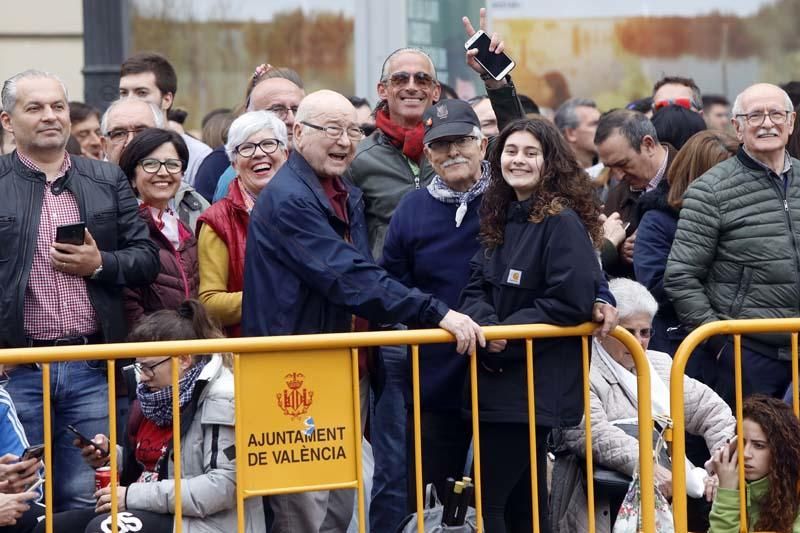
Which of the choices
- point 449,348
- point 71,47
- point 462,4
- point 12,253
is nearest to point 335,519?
point 449,348

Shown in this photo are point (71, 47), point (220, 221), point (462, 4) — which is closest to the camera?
point (220, 221)

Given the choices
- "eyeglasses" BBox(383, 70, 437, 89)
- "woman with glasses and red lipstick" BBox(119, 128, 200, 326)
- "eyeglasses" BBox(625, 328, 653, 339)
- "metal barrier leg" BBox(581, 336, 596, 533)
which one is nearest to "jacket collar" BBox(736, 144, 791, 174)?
"eyeglasses" BBox(625, 328, 653, 339)

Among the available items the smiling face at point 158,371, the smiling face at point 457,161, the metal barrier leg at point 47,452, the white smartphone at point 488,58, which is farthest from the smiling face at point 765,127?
the metal barrier leg at point 47,452

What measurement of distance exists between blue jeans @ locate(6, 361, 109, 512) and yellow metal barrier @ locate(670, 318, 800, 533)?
7.23 feet

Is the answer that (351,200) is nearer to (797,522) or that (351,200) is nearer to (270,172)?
(270,172)

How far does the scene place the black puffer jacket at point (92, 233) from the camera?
18.4 feet

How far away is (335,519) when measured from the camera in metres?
5.65

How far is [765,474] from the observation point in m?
5.52

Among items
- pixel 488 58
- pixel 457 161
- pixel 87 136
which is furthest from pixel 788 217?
pixel 87 136

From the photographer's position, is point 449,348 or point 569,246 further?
point 449,348

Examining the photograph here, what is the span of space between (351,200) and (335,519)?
4.15 ft

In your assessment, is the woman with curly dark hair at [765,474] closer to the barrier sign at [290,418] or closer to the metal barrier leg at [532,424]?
the metal barrier leg at [532,424]

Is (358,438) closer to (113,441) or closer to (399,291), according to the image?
(399,291)

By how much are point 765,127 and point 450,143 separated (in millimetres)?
1574
